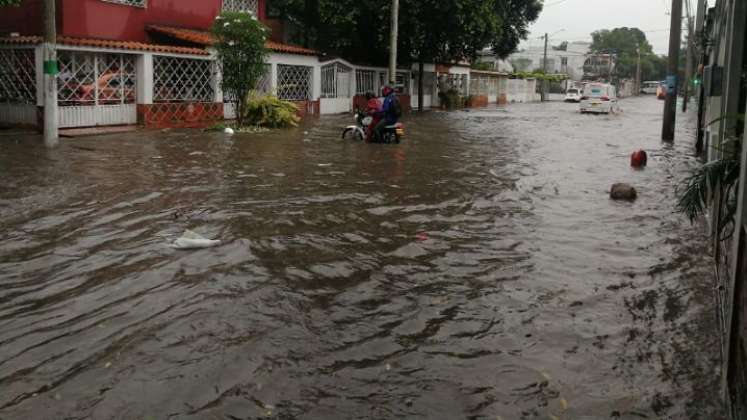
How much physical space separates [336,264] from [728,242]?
323 centimetres

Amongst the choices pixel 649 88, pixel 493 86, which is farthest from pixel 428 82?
pixel 649 88

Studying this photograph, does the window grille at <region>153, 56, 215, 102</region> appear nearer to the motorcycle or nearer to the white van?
the motorcycle

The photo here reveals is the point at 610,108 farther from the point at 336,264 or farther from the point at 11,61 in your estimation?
the point at 336,264

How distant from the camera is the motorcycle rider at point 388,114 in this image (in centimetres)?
1662

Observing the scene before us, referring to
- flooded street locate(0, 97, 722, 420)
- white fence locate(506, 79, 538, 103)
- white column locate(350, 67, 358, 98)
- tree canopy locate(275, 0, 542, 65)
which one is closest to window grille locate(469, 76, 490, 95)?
white fence locate(506, 79, 538, 103)

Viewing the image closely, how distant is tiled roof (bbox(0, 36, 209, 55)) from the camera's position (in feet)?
57.4

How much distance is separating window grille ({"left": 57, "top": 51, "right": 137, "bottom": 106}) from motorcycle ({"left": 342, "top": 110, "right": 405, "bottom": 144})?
673 centimetres

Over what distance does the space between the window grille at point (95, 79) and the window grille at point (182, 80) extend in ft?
3.28

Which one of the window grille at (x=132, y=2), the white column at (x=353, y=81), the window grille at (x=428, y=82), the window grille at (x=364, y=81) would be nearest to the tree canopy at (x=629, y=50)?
the window grille at (x=428, y=82)

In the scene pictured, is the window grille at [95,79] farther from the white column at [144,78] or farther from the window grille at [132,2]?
the window grille at [132,2]

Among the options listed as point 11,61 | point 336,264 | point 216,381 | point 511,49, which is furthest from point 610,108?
point 216,381

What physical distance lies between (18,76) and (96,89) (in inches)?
76.8

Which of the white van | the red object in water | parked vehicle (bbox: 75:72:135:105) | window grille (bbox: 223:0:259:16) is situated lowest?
the red object in water

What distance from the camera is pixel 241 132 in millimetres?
20047
